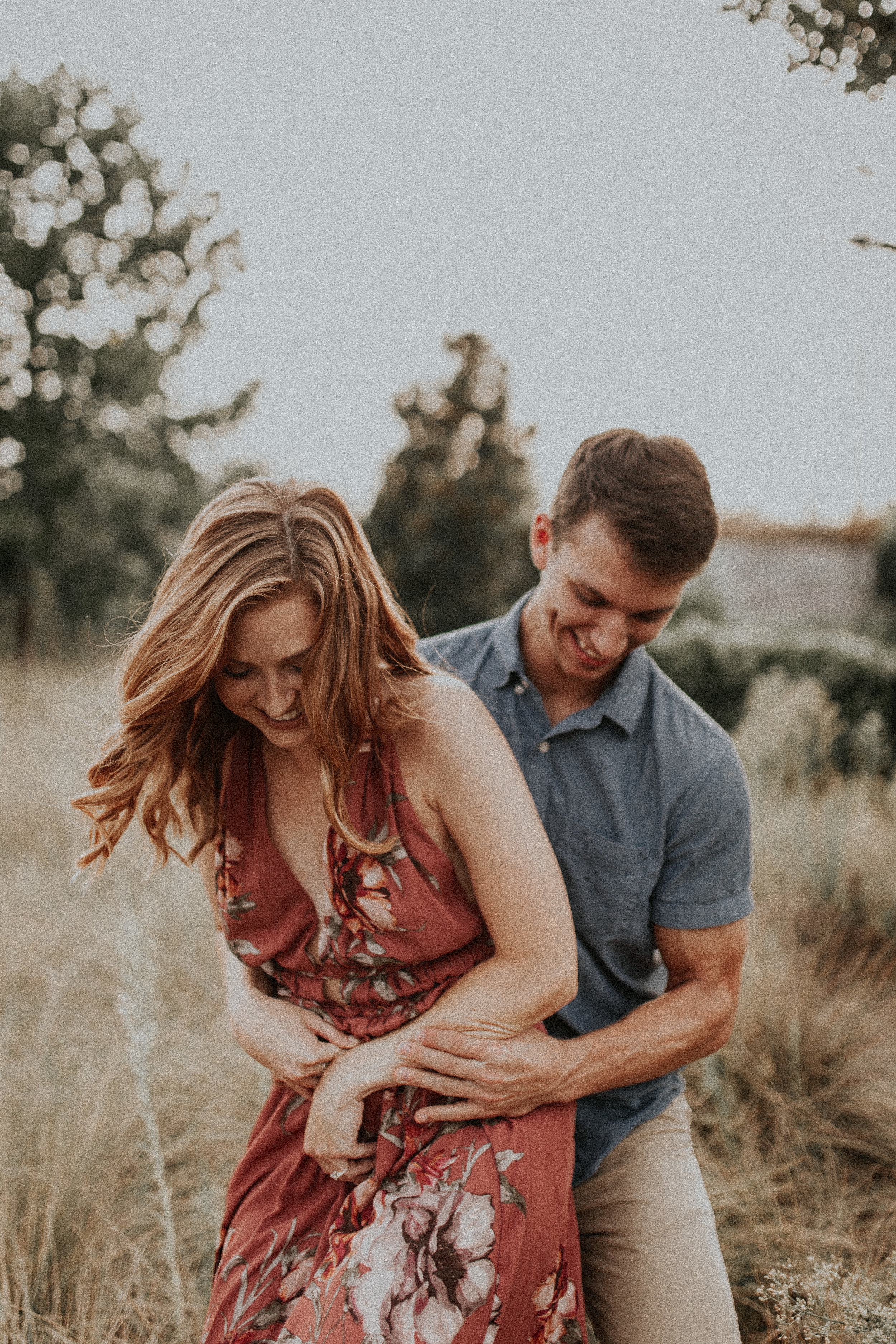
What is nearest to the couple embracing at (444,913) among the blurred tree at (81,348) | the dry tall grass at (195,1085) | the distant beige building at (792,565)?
the dry tall grass at (195,1085)

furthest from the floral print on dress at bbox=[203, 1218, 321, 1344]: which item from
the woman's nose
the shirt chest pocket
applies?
the woman's nose

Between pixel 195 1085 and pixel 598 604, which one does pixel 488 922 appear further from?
pixel 195 1085

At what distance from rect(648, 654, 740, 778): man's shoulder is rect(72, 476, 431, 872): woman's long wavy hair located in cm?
65

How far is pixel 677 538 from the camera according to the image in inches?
73.4

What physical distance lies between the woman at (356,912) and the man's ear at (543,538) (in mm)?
626

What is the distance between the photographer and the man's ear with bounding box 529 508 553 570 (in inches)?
85.8

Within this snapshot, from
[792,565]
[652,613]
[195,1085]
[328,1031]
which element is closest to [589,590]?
[652,613]

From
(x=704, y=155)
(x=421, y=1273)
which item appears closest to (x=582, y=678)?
(x=421, y=1273)

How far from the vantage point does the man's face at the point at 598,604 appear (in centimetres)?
191

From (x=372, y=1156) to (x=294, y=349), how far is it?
8200 millimetres

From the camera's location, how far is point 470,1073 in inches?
58.3

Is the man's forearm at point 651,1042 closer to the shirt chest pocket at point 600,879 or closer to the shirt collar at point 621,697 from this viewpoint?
the shirt chest pocket at point 600,879

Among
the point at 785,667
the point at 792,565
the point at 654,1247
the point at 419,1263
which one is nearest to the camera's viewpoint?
the point at 419,1263

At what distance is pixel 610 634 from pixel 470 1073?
0.96m
